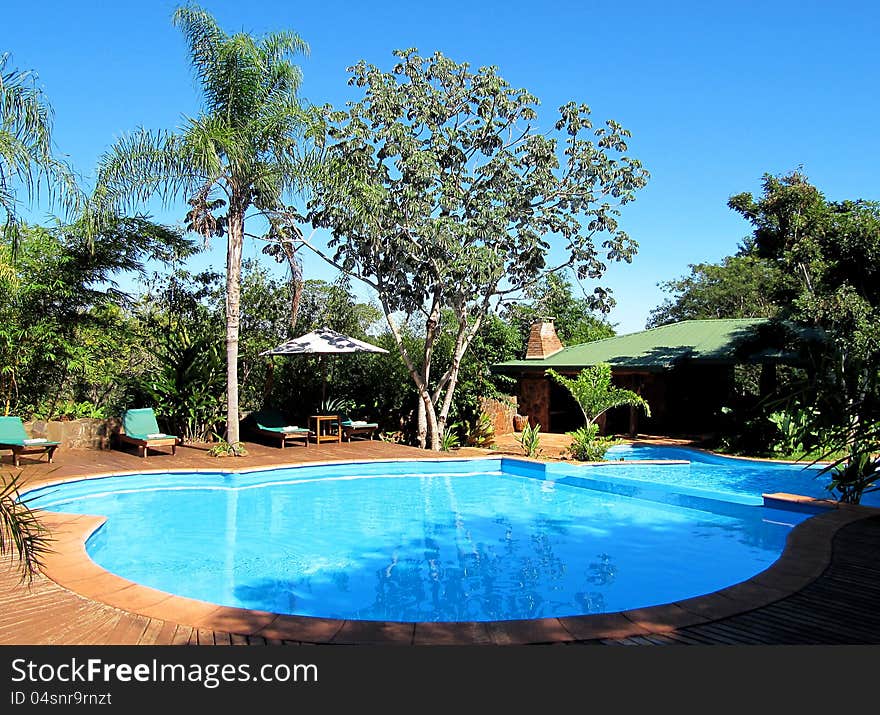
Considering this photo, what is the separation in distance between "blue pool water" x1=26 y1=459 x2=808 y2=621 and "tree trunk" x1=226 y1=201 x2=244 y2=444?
171cm

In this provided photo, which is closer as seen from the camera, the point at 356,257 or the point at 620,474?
the point at 620,474

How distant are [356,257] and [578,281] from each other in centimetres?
526

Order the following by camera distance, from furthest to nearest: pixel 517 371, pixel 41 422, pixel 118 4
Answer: pixel 517 371
pixel 41 422
pixel 118 4

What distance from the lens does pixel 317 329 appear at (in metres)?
16.6

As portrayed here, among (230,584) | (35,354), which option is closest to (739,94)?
(230,584)

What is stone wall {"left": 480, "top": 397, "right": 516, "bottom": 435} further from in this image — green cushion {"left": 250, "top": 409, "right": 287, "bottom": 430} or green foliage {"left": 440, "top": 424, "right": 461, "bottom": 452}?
green cushion {"left": 250, "top": 409, "right": 287, "bottom": 430}

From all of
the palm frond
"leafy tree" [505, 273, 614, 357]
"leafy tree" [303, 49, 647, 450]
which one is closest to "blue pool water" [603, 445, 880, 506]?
"leafy tree" [505, 273, 614, 357]

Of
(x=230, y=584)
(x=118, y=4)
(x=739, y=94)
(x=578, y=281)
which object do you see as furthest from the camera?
(x=578, y=281)

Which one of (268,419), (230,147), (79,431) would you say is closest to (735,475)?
(268,419)

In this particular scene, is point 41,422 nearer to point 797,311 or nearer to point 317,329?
point 317,329

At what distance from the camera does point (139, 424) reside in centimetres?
1311

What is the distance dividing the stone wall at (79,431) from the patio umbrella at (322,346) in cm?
357

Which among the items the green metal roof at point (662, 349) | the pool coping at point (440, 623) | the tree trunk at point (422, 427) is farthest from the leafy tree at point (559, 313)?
the pool coping at point (440, 623)

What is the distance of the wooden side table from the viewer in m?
15.5
